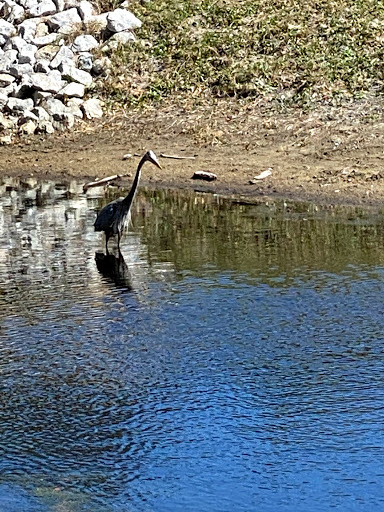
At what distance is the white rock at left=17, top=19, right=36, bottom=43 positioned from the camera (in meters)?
19.0

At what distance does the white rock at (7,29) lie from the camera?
62.8ft

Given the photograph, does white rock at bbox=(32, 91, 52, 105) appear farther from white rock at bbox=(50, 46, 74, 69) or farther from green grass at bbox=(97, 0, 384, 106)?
green grass at bbox=(97, 0, 384, 106)

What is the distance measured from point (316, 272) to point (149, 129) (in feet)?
24.0

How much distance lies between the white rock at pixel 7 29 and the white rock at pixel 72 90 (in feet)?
7.76

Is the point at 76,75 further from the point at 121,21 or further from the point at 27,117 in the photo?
Result: the point at 121,21

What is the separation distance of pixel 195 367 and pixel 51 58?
40.2ft

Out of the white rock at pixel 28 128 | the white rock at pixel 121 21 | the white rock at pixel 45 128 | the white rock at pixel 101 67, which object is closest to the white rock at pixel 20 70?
the white rock at pixel 101 67

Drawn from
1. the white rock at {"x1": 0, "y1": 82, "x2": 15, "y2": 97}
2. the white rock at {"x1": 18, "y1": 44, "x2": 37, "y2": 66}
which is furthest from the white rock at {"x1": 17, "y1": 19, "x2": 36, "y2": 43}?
the white rock at {"x1": 0, "y1": 82, "x2": 15, "y2": 97}

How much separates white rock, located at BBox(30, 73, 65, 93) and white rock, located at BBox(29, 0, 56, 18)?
251 centimetres

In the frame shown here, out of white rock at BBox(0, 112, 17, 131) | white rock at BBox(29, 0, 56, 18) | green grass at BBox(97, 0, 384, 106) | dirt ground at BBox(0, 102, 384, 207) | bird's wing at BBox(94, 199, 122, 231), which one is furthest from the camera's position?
white rock at BBox(29, 0, 56, 18)

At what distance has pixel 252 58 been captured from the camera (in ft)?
57.7

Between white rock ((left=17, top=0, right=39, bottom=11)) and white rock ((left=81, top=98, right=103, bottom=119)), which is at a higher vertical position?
white rock ((left=17, top=0, right=39, bottom=11))

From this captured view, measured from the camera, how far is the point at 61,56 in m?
18.2

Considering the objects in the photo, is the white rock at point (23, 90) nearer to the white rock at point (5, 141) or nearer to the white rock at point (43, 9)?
the white rock at point (5, 141)
